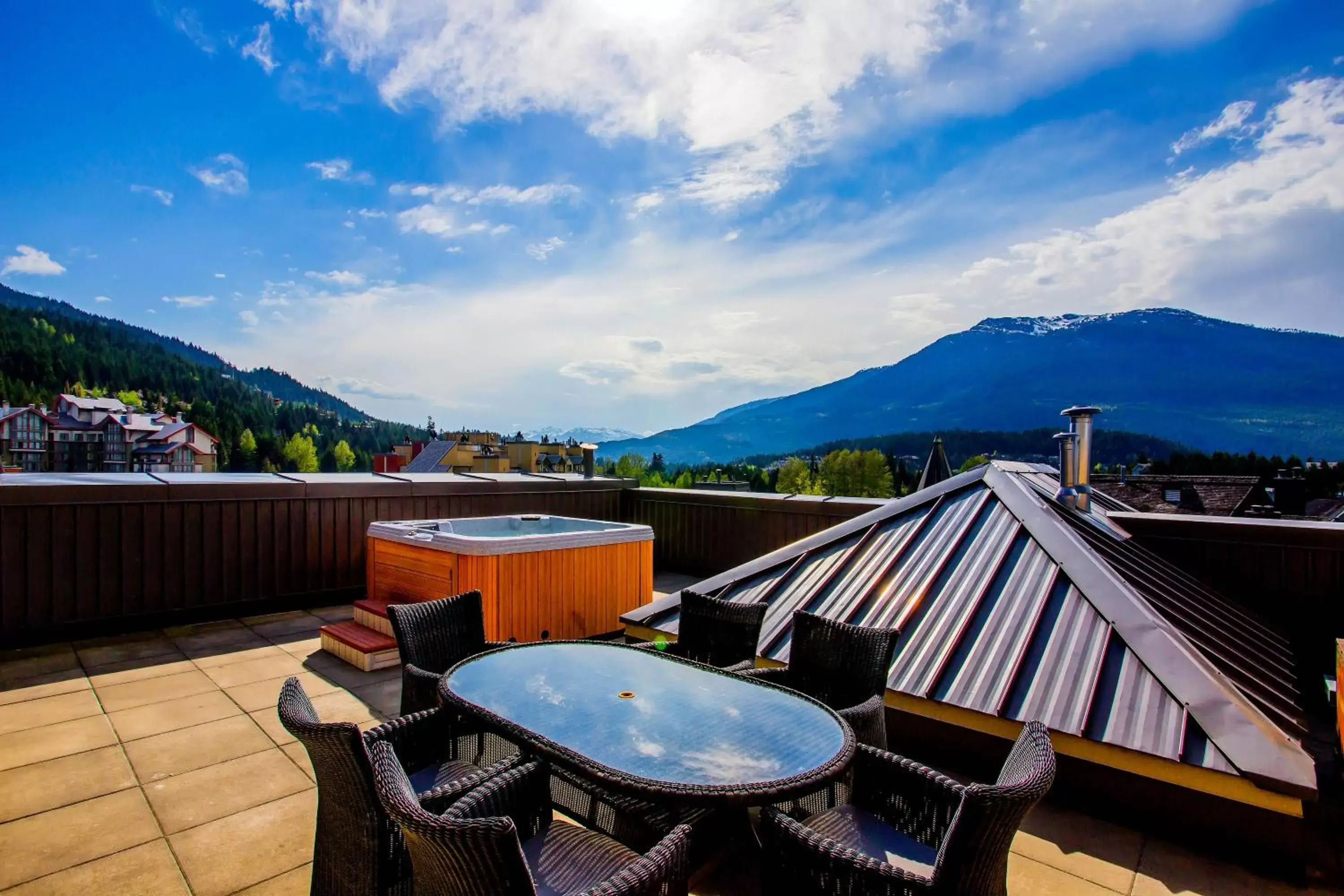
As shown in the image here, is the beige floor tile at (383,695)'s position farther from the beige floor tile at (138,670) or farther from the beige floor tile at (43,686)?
the beige floor tile at (43,686)

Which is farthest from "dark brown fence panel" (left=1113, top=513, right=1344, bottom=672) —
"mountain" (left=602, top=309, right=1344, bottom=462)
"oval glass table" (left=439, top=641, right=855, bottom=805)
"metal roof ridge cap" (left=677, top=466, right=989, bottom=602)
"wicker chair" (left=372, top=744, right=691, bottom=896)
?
"mountain" (left=602, top=309, right=1344, bottom=462)

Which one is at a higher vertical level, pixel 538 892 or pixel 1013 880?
pixel 538 892

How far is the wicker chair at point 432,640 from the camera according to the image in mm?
2582

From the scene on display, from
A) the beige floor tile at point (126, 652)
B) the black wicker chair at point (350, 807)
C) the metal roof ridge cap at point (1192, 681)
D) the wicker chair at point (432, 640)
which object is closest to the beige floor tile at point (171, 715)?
the beige floor tile at point (126, 652)

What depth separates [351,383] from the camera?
5753 centimetres

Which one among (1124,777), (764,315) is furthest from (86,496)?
(764,315)

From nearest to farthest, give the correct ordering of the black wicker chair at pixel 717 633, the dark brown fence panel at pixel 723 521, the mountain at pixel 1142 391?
the black wicker chair at pixel 717 633 → the dark brown fence panel at pixel 723 521 → the mountain at pixel 1142 391

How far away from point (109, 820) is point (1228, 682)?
14.8 feet

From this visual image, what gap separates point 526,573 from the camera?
4738 mm

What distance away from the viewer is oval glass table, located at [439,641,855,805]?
5.61 ft

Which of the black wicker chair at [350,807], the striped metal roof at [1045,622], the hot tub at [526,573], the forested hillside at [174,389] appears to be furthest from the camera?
the forested hillside at [174,389]

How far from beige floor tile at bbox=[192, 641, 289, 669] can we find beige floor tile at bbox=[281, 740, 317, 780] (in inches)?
64.8

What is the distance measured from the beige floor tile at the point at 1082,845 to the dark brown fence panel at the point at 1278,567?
246 cm

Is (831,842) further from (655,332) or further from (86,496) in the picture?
(655,332)
